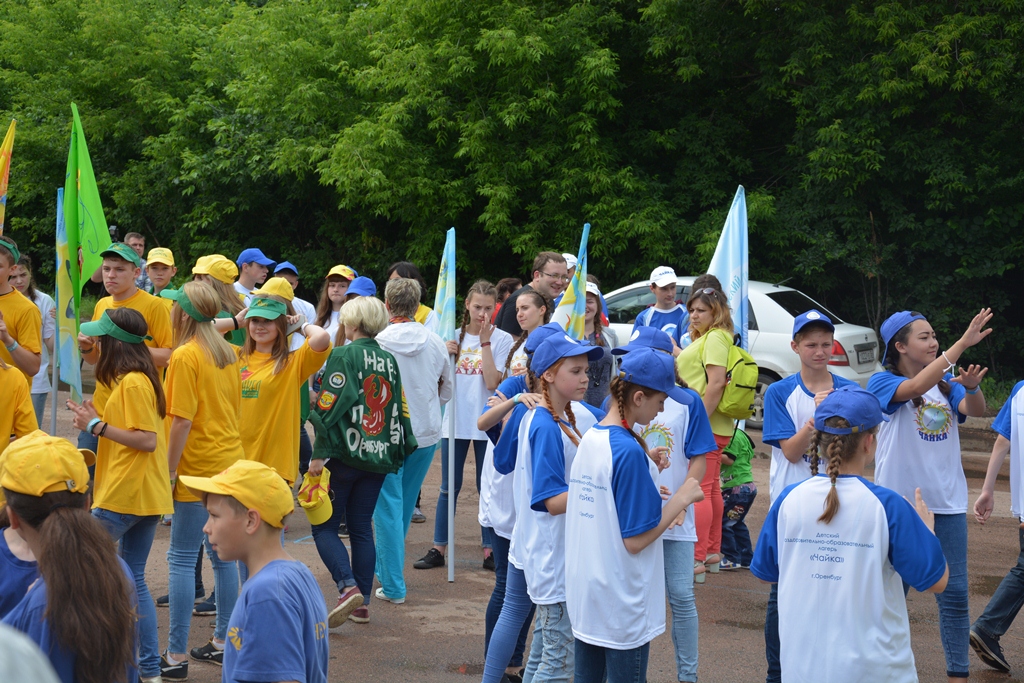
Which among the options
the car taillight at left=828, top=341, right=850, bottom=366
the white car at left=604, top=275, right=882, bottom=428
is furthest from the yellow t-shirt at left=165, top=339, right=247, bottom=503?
the car taillight at left=828, top=341, right=850, bottom=366

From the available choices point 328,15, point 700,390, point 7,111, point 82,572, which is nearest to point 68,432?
point 700,390

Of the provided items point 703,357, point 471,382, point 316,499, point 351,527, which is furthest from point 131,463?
point 703,357

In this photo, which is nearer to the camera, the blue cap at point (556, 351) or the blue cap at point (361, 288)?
the blue cap at point (556, 351)

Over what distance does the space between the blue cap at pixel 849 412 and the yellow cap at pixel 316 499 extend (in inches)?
115

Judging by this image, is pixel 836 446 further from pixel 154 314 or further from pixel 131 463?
pixel 154 314

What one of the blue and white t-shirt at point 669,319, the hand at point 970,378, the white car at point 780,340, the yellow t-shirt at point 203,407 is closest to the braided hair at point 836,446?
the hand at point 970,378

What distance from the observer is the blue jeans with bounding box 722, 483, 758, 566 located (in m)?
7.25

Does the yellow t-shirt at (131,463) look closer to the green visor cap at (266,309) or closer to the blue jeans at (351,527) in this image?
the green visor cap at (266,309)

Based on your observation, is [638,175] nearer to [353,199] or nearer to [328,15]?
[353,199]

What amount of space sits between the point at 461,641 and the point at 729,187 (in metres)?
12.8

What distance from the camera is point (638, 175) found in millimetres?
17000

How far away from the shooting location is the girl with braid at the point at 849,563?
3.29 meters

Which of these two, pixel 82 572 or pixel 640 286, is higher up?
pixel 640 286

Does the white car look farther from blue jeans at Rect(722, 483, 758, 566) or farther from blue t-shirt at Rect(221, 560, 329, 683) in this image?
blue t-shirt at Rect(221, 560, 329, 683)
